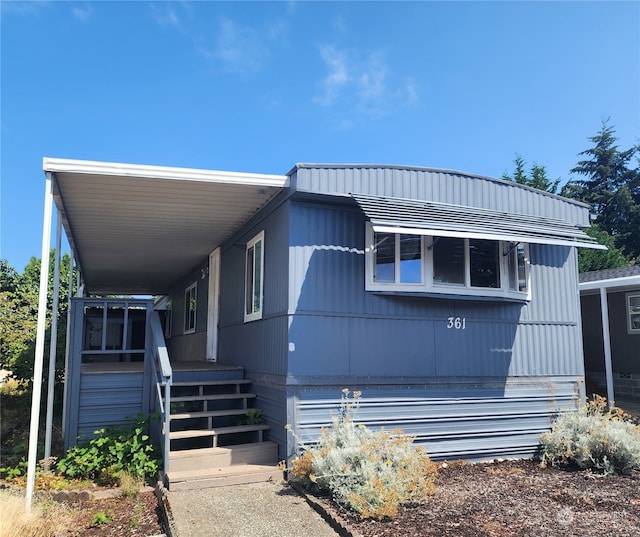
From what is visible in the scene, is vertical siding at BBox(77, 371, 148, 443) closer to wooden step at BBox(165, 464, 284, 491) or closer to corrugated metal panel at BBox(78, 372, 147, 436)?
corrugated metal panel at BBox(78, 372, 147, 436)

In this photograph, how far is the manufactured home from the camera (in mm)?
5574

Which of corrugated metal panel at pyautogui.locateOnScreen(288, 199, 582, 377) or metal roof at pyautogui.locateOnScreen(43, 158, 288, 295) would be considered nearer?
metal roof at pyautogui.locateOnScreen(43, 158, 288, 295)

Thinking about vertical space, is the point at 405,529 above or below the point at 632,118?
below

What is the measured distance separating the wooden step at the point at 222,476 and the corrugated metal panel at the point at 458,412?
20.7 inches

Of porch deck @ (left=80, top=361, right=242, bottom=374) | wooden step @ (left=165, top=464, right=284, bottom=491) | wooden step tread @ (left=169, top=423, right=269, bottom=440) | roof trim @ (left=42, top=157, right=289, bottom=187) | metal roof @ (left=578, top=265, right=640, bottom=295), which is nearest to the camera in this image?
wooden step @ (left=165, top=464, right=284, bottom=491)

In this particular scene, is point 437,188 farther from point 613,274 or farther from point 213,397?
point 613,274

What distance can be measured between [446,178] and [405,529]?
4.28 m

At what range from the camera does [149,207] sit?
6617 millimetres

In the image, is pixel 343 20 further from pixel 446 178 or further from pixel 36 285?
pixel 36 285

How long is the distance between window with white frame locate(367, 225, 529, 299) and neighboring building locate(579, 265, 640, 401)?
5153 millimetres

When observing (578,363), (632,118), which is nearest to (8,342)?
(578,363)

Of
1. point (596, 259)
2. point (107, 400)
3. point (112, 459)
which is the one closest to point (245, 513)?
point (112, 459)

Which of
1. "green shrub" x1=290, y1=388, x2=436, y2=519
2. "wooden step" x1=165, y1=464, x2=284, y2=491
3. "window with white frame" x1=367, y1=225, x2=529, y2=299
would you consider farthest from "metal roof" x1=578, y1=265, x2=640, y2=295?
"wooden step" x1=165, y1=464, x2=284, y2=491

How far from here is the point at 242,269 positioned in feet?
25.4
